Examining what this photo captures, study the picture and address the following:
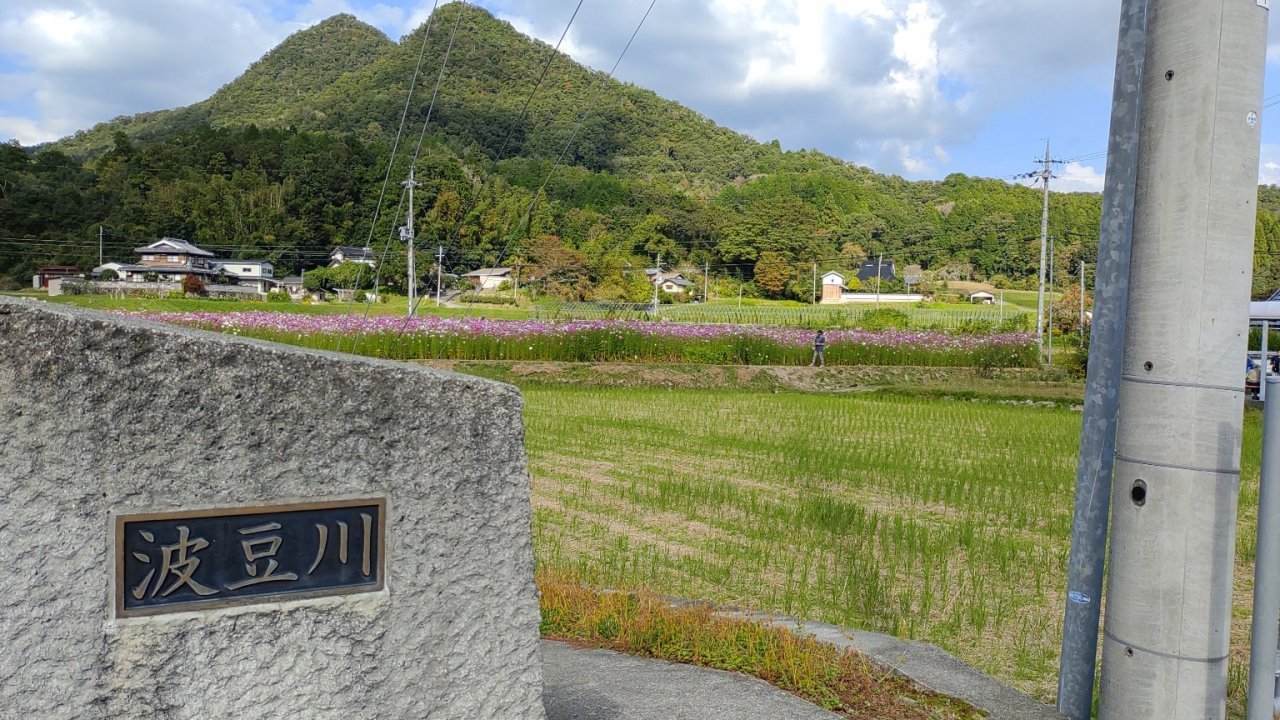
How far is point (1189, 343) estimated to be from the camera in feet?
8.11

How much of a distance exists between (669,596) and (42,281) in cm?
5279

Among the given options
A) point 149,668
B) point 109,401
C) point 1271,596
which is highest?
point 109,401

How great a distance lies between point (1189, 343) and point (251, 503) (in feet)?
8.40

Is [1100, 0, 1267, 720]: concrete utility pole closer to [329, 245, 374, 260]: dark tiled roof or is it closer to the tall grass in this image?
the tall grass

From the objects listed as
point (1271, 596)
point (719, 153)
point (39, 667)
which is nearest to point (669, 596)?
point (1271, 596)

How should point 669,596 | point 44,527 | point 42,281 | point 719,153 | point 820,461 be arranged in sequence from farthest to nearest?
1. point 719,153
2. point 42,281
3. point 820,461
4. point 669,596
5. point 44,527

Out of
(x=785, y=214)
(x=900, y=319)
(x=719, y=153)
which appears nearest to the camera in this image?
(x=900, y=319)

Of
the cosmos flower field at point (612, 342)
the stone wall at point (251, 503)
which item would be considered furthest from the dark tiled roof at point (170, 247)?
the stone wall at point (251, 503)

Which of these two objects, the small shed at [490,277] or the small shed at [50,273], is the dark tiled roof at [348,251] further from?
the small shed at [50,273]

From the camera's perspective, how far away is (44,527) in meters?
2.04

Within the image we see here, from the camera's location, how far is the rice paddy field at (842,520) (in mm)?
4645

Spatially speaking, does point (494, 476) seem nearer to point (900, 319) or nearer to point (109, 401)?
point (109, 401)

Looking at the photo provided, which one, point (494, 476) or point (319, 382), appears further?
point (494, 476)

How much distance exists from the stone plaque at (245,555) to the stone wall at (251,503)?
32 mm
